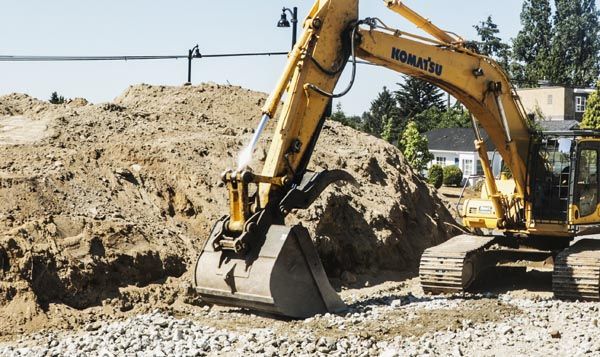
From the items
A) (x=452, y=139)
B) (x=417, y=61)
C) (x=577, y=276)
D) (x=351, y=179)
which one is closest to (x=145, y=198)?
(x=351, y=179)

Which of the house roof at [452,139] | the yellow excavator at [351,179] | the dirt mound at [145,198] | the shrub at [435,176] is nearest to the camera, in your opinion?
the yellow excavator at [351,179]

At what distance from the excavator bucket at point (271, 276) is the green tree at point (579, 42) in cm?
6455

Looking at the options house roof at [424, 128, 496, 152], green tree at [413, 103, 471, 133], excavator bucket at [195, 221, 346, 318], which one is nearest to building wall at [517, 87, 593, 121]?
green tree at [413, 103, 471, 133]

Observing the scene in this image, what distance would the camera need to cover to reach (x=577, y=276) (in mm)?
12406

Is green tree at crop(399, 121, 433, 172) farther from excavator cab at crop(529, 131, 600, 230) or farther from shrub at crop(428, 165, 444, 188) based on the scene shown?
excavator cab at crop(529, 131, 600, 230)

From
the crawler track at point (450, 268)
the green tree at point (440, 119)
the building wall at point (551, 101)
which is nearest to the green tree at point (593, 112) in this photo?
the green tree at point (440, 119)

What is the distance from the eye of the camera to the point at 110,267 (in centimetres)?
1226

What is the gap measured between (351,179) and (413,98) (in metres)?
57.4

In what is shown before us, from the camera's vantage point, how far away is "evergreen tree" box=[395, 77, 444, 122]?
67.1m

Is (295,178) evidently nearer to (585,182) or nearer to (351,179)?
(351,179)

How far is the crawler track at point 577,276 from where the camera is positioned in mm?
12266

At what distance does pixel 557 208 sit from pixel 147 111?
343 inches

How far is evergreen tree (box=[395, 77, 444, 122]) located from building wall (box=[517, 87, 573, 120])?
22.5ft

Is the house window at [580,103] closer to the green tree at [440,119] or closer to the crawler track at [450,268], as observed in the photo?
the green tree at [440,119]
